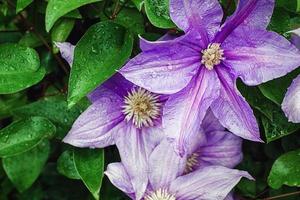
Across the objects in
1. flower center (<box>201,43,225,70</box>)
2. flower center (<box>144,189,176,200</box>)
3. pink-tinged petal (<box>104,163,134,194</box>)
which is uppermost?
flower center (<box>201,43,225,70</box>)

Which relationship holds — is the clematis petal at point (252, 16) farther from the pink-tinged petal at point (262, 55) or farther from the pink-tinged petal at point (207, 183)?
the pink-tinged petal at point (207, 183)

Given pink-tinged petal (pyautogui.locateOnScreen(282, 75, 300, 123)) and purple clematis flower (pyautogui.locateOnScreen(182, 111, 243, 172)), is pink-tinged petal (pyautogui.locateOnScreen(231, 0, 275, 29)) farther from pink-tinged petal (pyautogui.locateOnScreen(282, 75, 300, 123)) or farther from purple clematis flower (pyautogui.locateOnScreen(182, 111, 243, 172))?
purple clematis flower (pyautogui.locateOnScreen(182, 111, 243, 172))

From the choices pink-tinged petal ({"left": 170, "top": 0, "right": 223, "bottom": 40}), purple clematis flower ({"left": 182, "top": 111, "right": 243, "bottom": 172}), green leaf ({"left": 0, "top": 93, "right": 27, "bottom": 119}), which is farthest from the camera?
green leaf ({"left": 0, "top": 93, "right": 27, "bottom": 119})

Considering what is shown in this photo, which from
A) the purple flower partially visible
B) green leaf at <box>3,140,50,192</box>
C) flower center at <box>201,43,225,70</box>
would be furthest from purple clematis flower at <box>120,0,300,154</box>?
green leaf at <box>3,140,50,192</box>

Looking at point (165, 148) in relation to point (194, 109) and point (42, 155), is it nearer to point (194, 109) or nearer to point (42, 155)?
point (194, 109)

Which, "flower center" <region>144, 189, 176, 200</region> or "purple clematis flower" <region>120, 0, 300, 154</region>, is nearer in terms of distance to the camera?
"purple clematis flower" <region>120, 0, 300, 154</region>

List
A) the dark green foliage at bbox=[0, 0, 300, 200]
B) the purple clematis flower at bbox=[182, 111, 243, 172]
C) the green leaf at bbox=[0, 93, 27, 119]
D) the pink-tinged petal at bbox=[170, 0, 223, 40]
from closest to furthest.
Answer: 1. the pink-tinged petal at bbox=[170, 0, 223, 40]
2. the dark green foliage at bbox=[0, 0, 300, 200]
3. the purple clematis flower at bbox=[182, 111, 243, 172]
4. the green leaf at bbox=[0, 93, 27, 119]

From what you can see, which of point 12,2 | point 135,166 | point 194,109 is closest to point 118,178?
point 135,166
